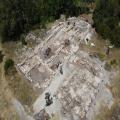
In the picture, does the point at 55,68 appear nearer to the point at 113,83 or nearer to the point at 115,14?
the point at 113,83

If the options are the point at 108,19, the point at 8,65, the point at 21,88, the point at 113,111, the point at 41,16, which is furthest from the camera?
the point at 41,16

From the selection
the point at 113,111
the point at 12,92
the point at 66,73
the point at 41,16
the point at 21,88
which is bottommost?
the point at 113,111

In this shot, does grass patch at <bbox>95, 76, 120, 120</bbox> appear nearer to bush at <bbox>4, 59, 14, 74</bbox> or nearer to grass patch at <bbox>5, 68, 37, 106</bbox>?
grass patch at <bbox>5, 68, 37, 106</bbox>

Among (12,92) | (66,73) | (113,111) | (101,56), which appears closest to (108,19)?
(101,56)

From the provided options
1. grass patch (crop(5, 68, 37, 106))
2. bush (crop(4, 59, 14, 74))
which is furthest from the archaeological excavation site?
bush (crop(4, 59, 14, 74))

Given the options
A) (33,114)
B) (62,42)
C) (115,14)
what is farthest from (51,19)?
(33,114)

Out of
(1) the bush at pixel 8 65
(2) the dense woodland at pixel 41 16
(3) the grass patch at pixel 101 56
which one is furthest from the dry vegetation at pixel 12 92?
(3) the grass patch at pixel 101 56

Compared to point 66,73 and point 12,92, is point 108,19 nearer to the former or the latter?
point 66,73
